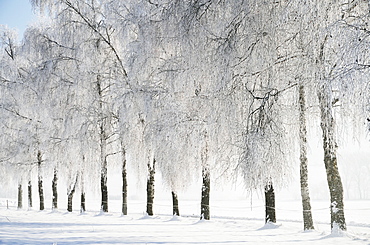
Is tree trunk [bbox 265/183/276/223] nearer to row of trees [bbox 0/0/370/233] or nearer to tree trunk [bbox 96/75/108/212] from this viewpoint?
row of trees [bbox 0/0/370/233]

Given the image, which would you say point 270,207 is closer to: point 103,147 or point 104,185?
point 103,147

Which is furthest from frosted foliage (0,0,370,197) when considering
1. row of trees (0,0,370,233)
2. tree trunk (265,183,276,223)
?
tree trunk (265,183,276,223)

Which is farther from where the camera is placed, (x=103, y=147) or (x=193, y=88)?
(x=103, y=147)

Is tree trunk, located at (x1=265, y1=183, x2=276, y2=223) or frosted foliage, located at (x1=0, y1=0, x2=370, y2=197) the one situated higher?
frosted foliage, located at (x1=0, y1=0, x2=370, y2=197)

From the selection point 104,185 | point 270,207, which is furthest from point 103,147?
point 270,207

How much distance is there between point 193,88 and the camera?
29.2 feet

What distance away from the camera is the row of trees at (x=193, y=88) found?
5664mm

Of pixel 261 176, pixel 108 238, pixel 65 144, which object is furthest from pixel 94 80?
pixel 261 176

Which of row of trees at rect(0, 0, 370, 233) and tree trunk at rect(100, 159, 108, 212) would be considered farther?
tree trunk at rect(100, 159, 108, 212)

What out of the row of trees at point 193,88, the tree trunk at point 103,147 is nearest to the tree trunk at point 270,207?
the row of trees at point 193,88

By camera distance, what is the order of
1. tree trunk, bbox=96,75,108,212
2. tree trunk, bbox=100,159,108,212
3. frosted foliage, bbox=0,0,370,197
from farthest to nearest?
tree trunk, bbox=100,159,108,212, tree trunk, bbox=96,75,108,212, frosted foliage, bbox=0,0,370,197

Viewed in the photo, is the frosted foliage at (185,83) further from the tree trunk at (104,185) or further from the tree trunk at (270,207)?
the tree trunk at (270,207)

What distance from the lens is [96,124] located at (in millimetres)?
12938

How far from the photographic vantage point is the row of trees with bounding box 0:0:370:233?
18.6ft
